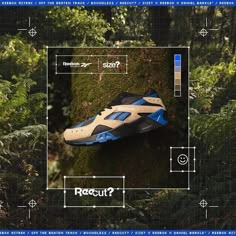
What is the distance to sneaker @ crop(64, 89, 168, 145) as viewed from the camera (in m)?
6.22

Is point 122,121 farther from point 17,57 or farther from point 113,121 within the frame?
point 17,57

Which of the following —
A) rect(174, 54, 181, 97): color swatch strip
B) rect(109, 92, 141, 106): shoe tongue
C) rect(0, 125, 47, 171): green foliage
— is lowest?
rect(0, 125, 47, 171): green foliage

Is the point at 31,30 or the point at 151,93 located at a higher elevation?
the point at 31,30

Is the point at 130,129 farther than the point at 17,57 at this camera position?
No

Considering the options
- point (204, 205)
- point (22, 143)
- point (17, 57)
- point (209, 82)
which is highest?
point (17, 57)

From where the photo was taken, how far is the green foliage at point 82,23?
632cm

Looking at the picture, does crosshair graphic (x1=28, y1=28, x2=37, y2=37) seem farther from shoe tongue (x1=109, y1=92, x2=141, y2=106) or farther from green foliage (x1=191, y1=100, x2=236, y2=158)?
green foliage (x1=191, y1=100, x2=236, y2=158)

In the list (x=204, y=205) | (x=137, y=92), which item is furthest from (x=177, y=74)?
(x=204, y=205)

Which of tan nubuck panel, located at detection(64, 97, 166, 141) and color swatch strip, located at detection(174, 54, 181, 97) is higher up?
color swatch strip, located at detection(174, 54, 181, 97)

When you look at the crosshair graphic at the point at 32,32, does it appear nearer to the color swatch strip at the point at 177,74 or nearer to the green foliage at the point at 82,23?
the green foliage at the point at 82,23

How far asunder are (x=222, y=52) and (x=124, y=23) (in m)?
0.91

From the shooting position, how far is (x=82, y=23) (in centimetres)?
636

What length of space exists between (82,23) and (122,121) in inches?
37.3

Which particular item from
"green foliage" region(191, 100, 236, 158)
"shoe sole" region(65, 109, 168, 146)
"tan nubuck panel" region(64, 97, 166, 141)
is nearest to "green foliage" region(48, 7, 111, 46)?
"tan nubuck panel" region(64, 97, 166, 141)
